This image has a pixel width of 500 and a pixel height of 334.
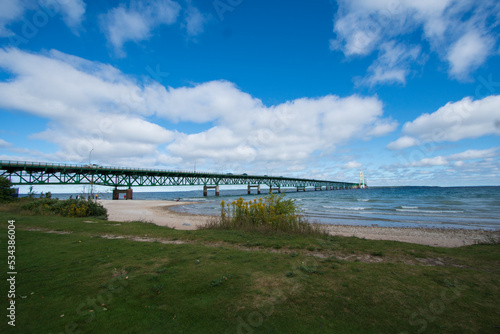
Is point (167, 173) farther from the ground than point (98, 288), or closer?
farther from the ground

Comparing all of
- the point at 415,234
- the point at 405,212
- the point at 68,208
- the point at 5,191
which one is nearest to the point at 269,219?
the point at 415,234

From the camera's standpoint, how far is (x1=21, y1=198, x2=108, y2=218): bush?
17500 millimetres

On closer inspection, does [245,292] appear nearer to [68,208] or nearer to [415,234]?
[415,234]

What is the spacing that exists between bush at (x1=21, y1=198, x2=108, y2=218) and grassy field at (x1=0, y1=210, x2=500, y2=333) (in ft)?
37.5

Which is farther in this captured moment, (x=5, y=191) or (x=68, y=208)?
(x=5, y=191)

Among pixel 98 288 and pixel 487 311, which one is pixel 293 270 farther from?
pixel 98 288

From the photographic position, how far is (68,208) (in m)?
17.9

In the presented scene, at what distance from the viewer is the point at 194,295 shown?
4.32 meters

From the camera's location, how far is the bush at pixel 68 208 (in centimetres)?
1750

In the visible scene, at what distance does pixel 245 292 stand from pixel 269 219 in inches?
287

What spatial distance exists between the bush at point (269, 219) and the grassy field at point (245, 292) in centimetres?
367

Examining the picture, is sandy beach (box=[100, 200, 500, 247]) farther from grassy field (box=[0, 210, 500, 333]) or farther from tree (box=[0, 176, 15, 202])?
tree (box=[0, 176, 15, 202])

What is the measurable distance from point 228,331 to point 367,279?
327 centimetres

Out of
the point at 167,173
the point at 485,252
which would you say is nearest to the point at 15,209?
the point at 485,252
